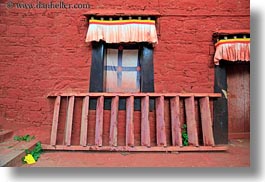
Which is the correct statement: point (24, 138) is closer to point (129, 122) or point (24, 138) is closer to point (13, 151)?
point (13, 151)

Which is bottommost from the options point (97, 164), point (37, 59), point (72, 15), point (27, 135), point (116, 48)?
point (97, 164)

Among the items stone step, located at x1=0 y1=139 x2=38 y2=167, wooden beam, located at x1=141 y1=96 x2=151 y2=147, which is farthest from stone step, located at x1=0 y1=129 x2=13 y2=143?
wooden beam, located at x1=141 y1=96 x2=151 y2=147

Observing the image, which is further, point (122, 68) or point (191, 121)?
point (122, 68)

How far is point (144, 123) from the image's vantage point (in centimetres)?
292

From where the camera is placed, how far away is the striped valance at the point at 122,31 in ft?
9.66

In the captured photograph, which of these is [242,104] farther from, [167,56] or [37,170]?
[37,170]

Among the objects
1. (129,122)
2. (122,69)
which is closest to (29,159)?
(129,122)

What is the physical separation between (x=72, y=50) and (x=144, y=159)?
5.76ft

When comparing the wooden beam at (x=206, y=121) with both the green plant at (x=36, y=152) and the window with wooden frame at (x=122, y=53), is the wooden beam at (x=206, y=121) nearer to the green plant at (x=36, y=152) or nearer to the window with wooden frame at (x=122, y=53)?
the window with wooden frame at (x=122, y=53)

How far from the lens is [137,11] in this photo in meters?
3.05

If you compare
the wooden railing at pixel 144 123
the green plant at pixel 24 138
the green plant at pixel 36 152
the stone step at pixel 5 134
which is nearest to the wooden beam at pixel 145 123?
the wooden railing at pixel 144 123

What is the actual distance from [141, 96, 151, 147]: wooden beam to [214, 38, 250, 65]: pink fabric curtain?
1.19 m

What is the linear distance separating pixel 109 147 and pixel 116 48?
4.54 ft

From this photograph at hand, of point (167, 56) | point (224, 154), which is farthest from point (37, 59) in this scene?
point (224, 154)
